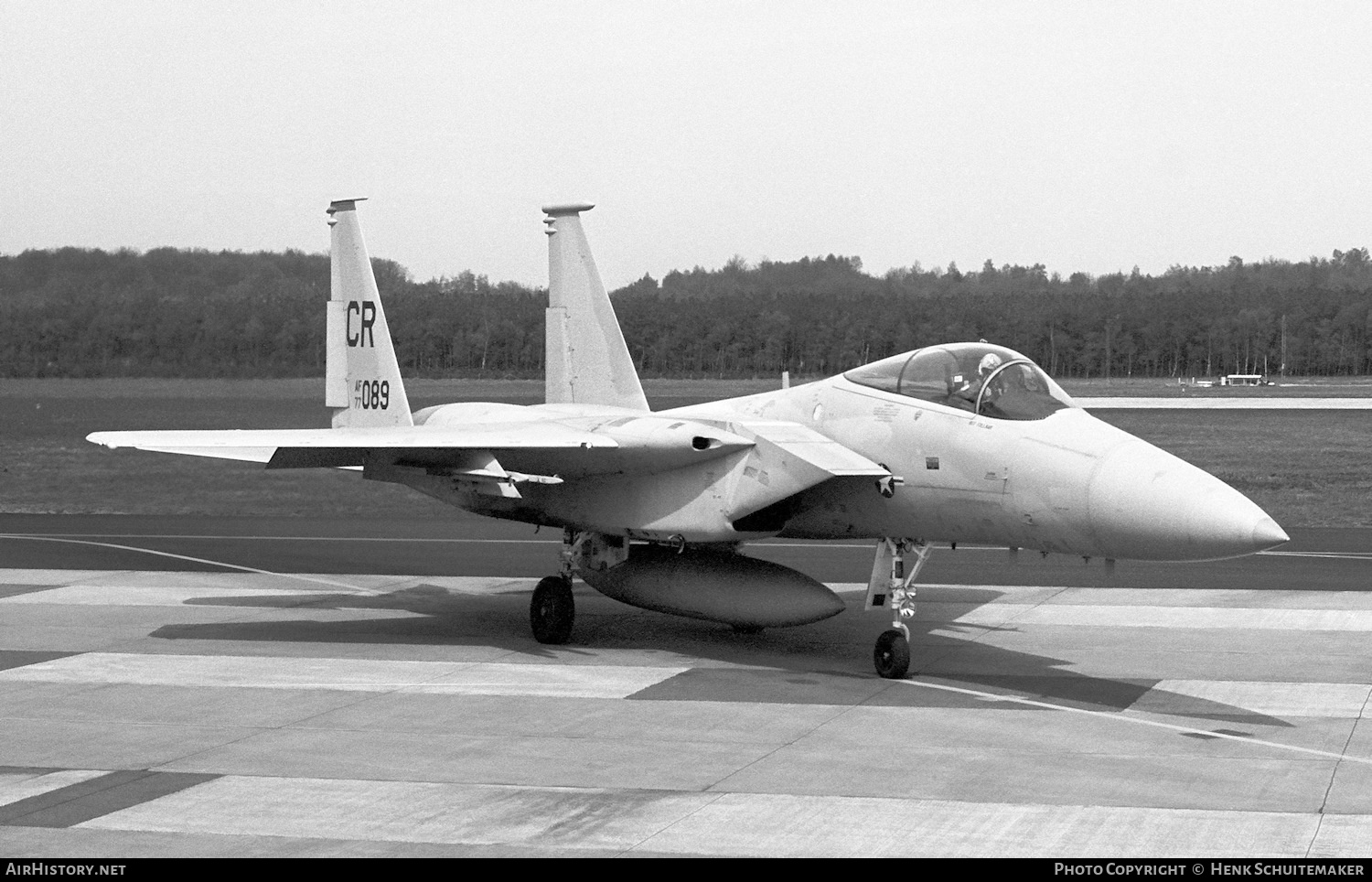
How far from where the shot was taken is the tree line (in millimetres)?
39250

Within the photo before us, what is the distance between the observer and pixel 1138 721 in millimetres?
10273

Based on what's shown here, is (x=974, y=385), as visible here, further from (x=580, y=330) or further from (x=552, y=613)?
(x=580, y=330)

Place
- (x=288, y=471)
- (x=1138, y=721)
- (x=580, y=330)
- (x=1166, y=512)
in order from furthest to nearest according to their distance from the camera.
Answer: (x=288, y=471)
(x=580, y=330)
(x=1138, y=721)
(x=1166, y=512)

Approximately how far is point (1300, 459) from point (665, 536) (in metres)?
25.1

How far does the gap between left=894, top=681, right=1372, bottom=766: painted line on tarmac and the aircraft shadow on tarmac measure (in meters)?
0.08

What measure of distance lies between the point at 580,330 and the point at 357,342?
244 centimetres

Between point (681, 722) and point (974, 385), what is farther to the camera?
point (974, 385)

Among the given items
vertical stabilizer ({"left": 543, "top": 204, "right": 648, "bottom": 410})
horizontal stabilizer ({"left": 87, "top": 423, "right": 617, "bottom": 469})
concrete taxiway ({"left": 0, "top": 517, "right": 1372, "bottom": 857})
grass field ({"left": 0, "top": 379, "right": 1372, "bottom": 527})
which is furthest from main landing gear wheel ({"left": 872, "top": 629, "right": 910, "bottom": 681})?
grass field ({"left": 0, "top": 379, "right": 1372, "bottom": 527})

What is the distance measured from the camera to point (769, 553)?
20.4 metres

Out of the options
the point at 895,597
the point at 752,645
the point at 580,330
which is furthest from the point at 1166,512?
the point at 580,330

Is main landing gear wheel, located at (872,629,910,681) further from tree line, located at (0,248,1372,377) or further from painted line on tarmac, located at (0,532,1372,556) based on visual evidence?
tree line, located at (0,248,1372,377)

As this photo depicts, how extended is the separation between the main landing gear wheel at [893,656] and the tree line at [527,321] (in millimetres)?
22962

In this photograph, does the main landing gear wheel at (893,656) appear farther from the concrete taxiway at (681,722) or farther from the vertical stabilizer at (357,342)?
the vertical stabilizer at (357,342)

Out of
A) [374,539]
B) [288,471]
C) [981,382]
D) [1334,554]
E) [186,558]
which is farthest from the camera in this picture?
[288,471]
